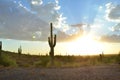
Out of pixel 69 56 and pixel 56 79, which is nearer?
pixel 56 79

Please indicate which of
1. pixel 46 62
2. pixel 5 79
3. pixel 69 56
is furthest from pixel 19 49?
pixel 5 79

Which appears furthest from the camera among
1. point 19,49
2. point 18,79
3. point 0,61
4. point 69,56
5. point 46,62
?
point 69,56

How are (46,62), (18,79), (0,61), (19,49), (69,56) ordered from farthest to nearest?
(69,56)
(19,49)
(46,62)
(0,61)
(18,79)

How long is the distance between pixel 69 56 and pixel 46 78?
47905 millimetres

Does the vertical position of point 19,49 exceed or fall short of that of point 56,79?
it exceeds it

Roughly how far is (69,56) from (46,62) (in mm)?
27579

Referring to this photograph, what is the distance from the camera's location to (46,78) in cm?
1928

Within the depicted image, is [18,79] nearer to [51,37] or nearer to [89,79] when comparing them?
[89,79]

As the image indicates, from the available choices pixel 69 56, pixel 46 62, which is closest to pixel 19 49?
pixel 69 56

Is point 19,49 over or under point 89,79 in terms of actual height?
over

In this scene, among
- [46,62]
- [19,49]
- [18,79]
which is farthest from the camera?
[19,49]

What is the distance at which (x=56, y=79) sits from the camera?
18891 mm

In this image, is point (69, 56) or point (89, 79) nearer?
point (89, 79)

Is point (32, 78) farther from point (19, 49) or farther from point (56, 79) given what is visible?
point (19, 49)
